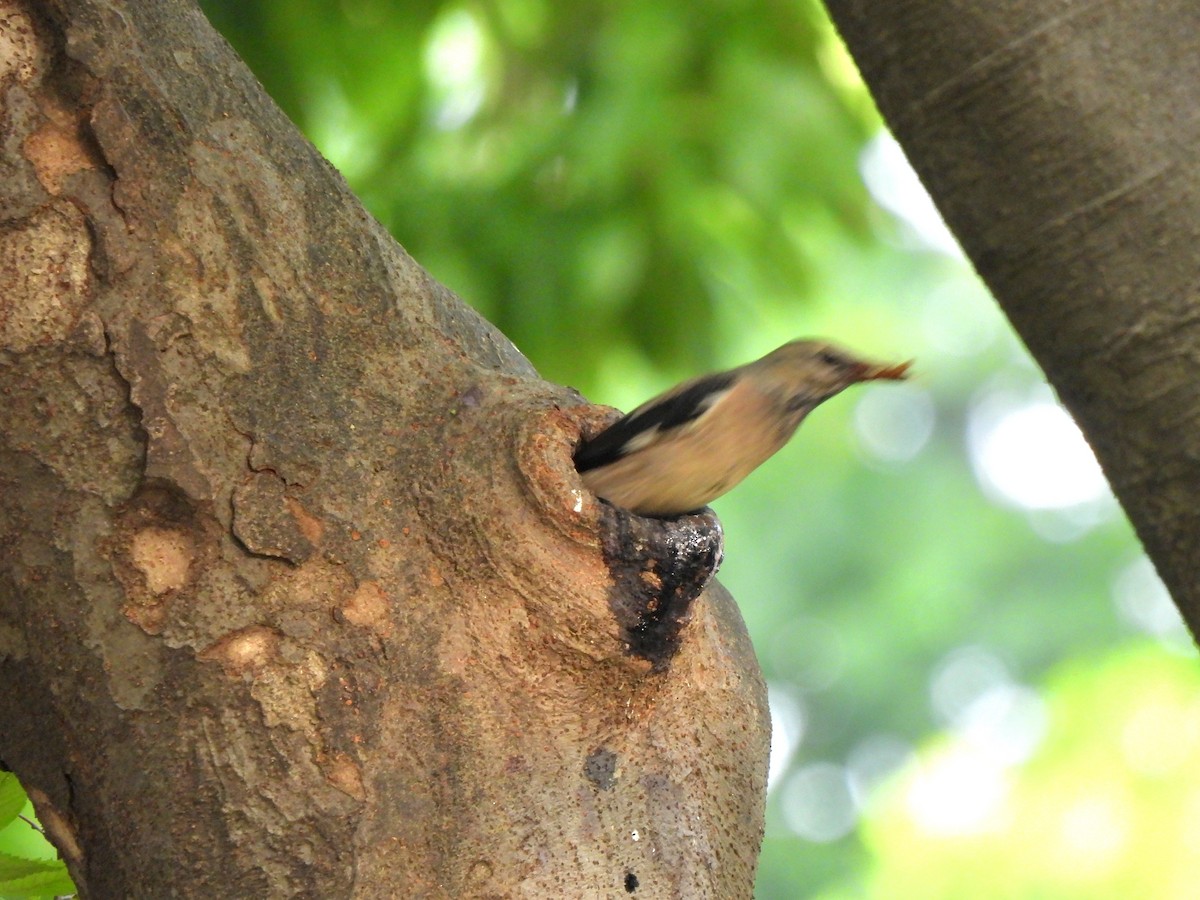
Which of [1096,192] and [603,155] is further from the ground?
[603,155]

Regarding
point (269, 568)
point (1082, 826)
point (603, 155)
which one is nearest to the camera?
point (269, 568)

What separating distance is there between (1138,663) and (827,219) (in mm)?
7891

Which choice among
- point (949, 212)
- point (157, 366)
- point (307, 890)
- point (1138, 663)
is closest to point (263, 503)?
point (157, 366)

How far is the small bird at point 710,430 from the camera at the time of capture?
1.27 meters

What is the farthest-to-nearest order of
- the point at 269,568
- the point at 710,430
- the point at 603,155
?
1. the point at 603,155
2. the point at 710,430
3. the point at 269,568

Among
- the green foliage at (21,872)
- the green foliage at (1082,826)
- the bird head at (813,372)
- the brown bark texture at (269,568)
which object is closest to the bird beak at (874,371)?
the bird head at (813,372)

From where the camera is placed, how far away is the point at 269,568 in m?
1.18

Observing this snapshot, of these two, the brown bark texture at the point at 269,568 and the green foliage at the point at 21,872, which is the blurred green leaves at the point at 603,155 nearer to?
the brown bark texture at the point at 269,568

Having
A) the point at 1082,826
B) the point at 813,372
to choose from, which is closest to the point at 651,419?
the point at 813,372

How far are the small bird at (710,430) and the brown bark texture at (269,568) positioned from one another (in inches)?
1.6

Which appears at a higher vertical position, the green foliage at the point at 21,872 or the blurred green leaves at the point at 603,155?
the blurred green leaves at the point at 603,155

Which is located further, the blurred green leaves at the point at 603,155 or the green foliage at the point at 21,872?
the blurred green leaves at the point at 603,155

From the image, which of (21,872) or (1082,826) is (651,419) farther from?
(1082,826)

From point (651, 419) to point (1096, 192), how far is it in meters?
0.47
